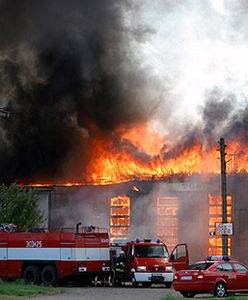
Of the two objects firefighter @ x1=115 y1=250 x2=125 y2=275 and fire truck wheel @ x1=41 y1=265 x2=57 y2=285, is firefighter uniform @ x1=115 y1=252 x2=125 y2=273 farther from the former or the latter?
fire truck wheel @ x1=41 y1=265 x2=57 y2=285

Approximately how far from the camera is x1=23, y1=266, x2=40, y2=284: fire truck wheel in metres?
27.4

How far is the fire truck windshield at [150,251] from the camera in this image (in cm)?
2834

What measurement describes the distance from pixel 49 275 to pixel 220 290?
8821mm

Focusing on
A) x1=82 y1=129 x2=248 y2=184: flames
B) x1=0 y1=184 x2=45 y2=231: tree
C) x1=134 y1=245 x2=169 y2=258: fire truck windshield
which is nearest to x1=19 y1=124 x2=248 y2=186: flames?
x1=82 y1=129 x2=248 y2=184: flames

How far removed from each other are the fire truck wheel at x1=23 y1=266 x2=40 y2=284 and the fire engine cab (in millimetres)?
3528

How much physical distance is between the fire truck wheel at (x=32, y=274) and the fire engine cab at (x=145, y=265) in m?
3.53

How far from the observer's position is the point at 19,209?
139ft

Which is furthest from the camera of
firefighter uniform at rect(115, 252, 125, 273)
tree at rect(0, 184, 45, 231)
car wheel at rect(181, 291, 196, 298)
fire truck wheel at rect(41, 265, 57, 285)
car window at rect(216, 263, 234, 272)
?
tree at rect(0, 184, 45, 231)

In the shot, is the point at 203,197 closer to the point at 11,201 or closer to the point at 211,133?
the point at 211,133

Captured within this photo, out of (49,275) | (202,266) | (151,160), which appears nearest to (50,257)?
(49,275)

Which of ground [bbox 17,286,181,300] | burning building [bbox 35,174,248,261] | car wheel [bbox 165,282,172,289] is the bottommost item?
car wheel [bbox 165,282,172,289]

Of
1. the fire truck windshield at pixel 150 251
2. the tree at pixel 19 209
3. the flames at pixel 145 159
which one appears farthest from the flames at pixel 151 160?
the fire truck windshield at pixel 150 251

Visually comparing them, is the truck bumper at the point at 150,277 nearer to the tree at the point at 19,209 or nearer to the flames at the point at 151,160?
the tree at the point at 19,209

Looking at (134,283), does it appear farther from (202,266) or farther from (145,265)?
(202,266)
